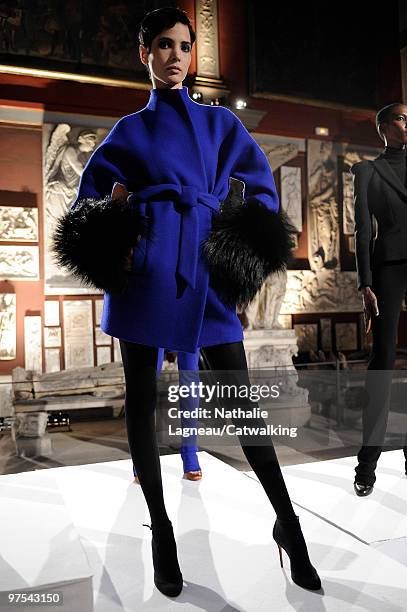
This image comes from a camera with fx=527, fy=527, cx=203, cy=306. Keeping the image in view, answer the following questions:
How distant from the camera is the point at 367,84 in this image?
819 cm

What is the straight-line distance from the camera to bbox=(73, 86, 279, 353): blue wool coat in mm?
1450

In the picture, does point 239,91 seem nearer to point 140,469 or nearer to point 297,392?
point 297,392

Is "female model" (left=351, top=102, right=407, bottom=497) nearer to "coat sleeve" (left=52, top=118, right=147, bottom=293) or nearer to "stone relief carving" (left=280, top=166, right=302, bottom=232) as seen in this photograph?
"coat sleeve" (left=52, top=118, right=147, bottom=293)

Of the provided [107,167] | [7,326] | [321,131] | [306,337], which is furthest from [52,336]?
[107,167]

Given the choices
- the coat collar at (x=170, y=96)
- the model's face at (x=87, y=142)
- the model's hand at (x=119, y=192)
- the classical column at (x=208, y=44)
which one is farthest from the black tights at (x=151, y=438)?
the classical column at (x=208, y=44)

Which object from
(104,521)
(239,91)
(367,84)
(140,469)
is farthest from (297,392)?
(367,84)

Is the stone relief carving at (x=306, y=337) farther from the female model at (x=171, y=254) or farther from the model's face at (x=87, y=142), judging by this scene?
the female model at (x=171, y=254)

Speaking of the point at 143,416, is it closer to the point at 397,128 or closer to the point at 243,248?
the point at 243,248

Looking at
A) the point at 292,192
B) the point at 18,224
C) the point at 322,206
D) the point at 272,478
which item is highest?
the point at 292,192

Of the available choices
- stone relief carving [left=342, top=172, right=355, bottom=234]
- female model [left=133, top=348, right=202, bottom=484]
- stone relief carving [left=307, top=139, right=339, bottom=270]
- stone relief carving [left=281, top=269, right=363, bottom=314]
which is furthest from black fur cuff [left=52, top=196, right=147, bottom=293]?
stone relief carving [left=342, top=172, right=355, bottom=234]

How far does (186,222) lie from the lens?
4.77ft

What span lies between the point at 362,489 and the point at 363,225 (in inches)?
43.4

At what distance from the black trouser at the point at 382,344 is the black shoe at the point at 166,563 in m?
1.08

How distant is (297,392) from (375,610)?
401 centimetres
